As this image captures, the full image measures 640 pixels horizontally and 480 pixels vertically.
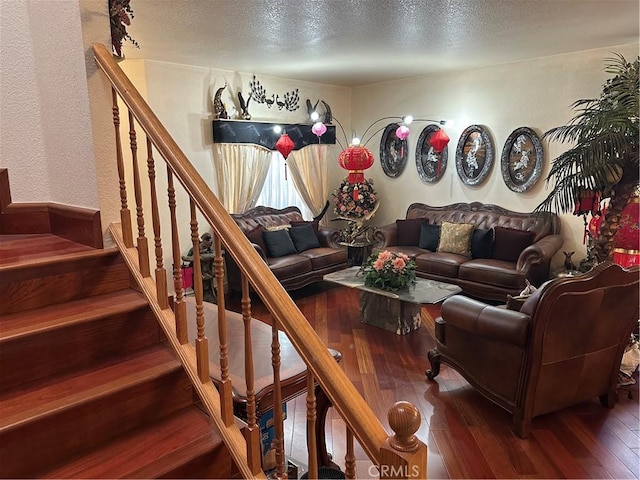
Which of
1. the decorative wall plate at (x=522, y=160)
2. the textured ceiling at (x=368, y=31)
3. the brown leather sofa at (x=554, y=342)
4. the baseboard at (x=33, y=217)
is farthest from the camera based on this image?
the decorative wall plate at (x=522, y=160)

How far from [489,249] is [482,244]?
3.9 inches

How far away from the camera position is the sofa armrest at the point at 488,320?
2638 mm

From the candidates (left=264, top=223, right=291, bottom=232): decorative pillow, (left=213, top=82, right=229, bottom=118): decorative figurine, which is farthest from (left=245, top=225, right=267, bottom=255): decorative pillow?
(left=213, top=82, right=229, bottom=118): decorative figurine

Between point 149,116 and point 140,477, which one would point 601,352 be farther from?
point 149,116

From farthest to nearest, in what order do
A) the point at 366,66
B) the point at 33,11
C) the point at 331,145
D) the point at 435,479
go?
the point at 331,145 < the point at 366,66 < the point at 435,479 < the point at 33,11

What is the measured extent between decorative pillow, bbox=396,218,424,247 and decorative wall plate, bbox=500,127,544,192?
1.23 meters

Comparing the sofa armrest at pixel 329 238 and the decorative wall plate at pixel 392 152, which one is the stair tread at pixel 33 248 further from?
the decorative wall plate at pixel 392 152

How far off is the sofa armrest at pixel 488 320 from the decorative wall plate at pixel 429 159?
3427 mm

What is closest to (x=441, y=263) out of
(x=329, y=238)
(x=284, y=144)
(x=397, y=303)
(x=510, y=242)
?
(x=510, y=242)

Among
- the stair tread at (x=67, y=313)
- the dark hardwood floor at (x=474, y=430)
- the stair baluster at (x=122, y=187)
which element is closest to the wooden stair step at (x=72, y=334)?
the stair tread at (x=67, y=313)

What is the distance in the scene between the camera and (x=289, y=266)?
5.16 m

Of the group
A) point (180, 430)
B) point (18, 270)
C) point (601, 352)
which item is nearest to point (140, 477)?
point (180, 430)

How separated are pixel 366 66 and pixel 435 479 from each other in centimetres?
451

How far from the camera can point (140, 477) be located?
1409 mm
